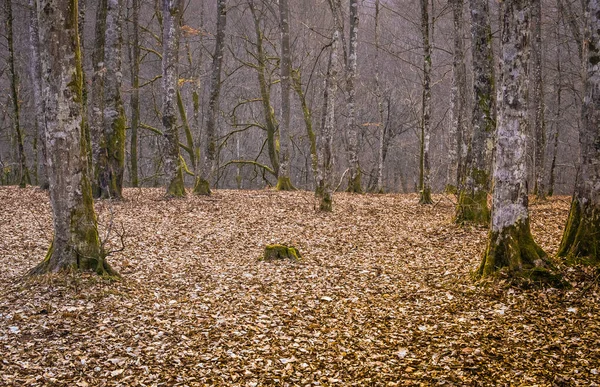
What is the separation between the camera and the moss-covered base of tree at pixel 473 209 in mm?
11789

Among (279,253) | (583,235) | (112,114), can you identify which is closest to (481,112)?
(583,235)

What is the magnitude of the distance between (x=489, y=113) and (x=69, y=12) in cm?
902

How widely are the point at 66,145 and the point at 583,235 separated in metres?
7.92

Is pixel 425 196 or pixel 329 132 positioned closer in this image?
pixel 329 132

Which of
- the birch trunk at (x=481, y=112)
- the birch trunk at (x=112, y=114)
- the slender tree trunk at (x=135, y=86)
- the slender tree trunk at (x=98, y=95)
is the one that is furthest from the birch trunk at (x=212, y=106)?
the birch trunk at (x=481, y=112)

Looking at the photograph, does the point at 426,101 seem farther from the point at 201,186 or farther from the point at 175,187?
the point at 175,187

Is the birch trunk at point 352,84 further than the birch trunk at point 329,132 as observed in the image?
Yes

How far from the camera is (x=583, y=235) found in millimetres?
7406

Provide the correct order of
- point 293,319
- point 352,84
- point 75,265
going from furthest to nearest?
point 352,84, point 75,265, point 293,319

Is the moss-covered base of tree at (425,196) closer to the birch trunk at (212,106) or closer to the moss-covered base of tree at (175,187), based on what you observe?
the birch trunk at (212,106)

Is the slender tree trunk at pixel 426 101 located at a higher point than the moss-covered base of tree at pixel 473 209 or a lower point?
higher

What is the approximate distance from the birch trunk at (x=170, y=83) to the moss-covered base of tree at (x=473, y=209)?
9.25 meters

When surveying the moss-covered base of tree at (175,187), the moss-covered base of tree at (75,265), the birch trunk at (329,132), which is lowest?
the moss-covered base of tree at (75,265)

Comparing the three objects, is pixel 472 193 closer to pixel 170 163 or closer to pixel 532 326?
pixel 532 326
